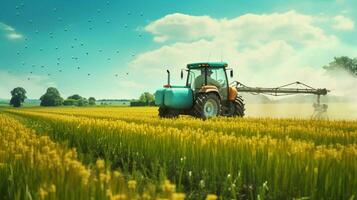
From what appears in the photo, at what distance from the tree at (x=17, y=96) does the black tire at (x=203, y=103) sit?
405 feet

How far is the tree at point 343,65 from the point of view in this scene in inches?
3248

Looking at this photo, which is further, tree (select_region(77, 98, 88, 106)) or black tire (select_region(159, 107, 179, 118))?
tree (select_region(77, 98, 88, 106))

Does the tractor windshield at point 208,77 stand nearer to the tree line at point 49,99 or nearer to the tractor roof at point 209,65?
the tractor roof at point 209,65

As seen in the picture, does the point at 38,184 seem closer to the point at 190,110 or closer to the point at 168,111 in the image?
the point at 190,110

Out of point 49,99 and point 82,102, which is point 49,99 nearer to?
point 49,99

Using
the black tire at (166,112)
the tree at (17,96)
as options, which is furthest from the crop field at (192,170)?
the tree at (17,96)

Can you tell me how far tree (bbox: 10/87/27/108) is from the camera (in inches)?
5241

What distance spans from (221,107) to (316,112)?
9.64 metres

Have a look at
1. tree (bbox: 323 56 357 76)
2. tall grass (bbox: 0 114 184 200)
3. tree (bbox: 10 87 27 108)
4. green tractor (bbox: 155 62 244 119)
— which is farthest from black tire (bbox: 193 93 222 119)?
tree (bbox: 10 87 27 108)

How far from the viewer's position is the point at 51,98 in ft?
428

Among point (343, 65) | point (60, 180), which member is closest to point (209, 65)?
point (60, 180)

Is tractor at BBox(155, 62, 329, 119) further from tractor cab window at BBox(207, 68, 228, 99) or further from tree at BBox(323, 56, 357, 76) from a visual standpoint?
tree at BBox(323, 56, 357, 76)

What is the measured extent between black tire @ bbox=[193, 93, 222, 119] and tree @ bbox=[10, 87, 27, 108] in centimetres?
12357

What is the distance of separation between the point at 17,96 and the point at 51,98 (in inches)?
452
